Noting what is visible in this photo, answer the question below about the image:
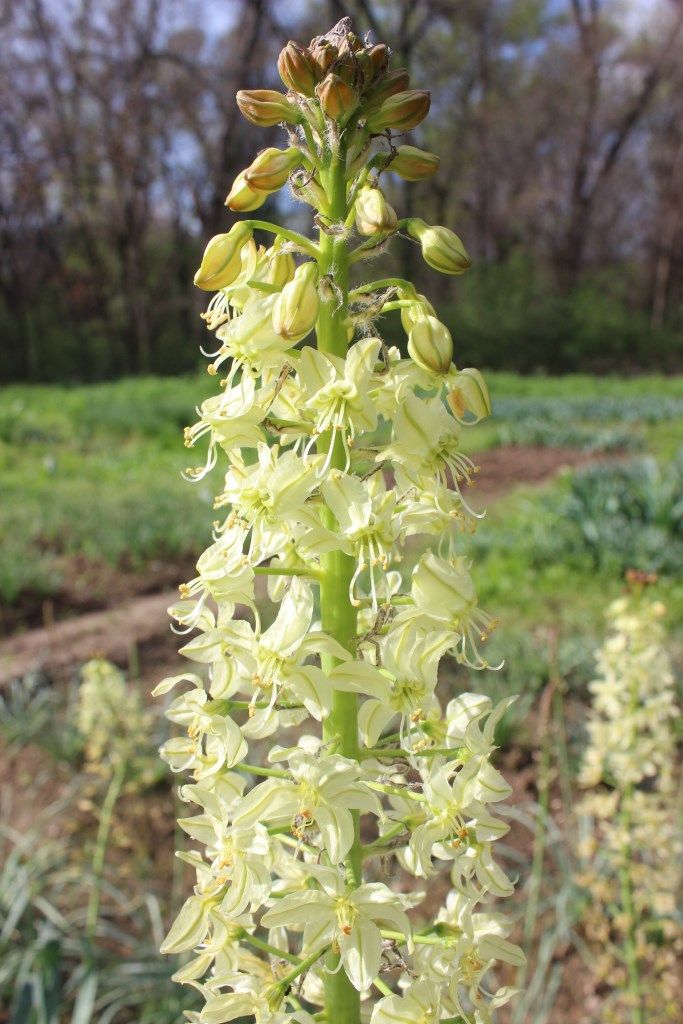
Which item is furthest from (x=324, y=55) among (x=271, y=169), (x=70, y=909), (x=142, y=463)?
(x=142, y=463)

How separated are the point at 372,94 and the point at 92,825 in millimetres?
3104

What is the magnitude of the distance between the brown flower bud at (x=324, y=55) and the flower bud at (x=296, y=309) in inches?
11.1

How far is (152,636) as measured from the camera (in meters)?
4.98

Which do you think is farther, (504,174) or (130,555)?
(504,174)

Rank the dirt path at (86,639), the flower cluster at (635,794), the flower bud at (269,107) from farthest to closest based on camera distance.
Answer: the dirt path at (86,639) < the flower cluster at (635,794) < the flower bud at (269,107)

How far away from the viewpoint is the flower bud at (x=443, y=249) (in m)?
1.14

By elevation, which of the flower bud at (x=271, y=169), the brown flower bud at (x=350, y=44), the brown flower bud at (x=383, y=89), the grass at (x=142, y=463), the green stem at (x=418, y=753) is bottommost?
the grass at (x=142, y=463)

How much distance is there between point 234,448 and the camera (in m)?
1.13

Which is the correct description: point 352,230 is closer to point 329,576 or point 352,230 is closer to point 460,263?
point 460,263

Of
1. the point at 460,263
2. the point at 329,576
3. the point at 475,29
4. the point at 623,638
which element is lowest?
the point at 623,638

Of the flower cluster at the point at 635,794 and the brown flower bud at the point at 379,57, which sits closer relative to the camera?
the brown flower bud at the point at 379,57

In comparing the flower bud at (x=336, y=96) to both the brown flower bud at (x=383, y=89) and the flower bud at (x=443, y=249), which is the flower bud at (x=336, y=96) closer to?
the brown flower bud at (x=383, y=89)

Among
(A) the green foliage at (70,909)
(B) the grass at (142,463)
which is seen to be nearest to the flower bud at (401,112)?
(A) the green foliage at (70,909)

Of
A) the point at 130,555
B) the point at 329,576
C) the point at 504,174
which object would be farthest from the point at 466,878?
the point at 504,174
